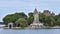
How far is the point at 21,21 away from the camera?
107 meters

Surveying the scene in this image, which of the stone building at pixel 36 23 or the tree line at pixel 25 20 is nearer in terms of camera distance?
the tree line at pixel 25 20

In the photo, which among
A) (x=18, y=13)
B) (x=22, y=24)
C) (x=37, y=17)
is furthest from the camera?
(x=18, y=13)

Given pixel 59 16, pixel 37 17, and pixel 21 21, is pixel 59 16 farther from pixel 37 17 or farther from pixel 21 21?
pixel 21 21

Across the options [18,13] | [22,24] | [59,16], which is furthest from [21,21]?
[59,16]

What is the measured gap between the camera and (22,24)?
106875 millimetres

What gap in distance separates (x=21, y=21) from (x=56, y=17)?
28434 mm

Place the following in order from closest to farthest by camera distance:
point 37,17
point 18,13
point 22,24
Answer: point 22,24, point 37,17, point 18,13

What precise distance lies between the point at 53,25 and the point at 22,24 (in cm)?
1428

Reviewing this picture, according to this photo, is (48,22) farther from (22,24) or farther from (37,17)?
(22,24)

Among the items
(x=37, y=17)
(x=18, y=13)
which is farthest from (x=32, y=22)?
(x=18, y=13)

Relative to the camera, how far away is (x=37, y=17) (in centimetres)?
11481

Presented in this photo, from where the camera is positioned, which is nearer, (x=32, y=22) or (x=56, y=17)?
(x=32, y=22)

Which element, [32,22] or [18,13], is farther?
[18,13]

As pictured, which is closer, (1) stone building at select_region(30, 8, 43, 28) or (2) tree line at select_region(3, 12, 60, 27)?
(2) tree line at select_region(3, 12, 60, 27)
